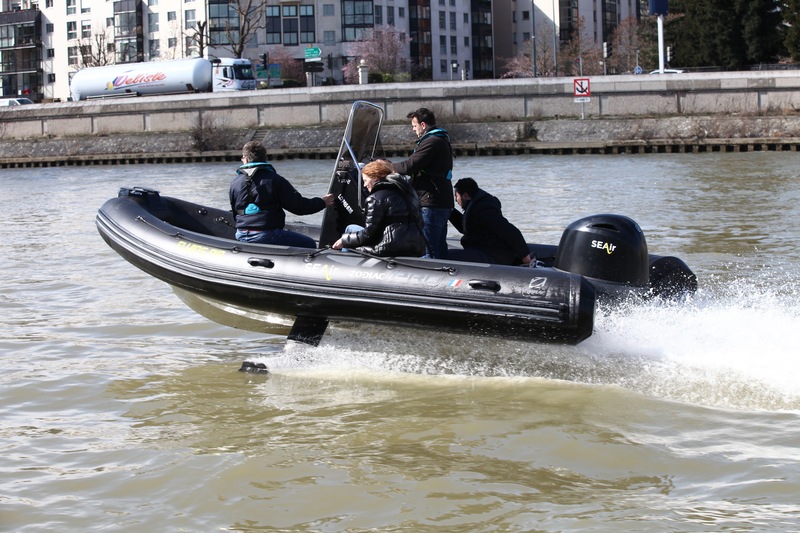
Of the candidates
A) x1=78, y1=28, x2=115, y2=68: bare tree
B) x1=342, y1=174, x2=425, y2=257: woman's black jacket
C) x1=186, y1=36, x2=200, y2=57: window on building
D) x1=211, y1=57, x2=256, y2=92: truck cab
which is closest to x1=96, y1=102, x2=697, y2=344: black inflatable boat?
x1=342, y1=174, x2=425, y2=257: woman's black jacket

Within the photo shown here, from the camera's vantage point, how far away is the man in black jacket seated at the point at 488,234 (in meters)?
7.43

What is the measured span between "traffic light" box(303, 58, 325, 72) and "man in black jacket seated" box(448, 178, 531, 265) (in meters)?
63.8

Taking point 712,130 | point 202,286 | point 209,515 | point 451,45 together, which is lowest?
point 209,515

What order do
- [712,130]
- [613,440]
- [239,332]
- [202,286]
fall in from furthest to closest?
[712,130]
[239,332]
[202,286]
[613,440]

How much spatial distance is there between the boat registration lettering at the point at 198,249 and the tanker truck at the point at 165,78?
4641 cm

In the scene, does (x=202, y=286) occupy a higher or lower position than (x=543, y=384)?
higher

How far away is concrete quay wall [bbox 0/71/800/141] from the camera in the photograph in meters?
37.7

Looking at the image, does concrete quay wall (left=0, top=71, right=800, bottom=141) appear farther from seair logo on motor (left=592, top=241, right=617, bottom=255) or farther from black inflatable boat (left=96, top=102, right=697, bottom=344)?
seair logo on motor (left=592, top=241, right=617, bottom=255)

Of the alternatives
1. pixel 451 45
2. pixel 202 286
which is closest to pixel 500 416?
pixel 202 286

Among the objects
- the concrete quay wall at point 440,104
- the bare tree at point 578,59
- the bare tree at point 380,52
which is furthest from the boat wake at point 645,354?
the bare tree at point 380,52

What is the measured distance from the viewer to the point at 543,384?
7.00 m

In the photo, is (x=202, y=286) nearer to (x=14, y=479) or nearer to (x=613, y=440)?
(x=14, y=479)

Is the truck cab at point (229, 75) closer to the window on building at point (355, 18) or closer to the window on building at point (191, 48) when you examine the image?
the window on building at point (191, 48)

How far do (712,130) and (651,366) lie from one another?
30643 millimetres
